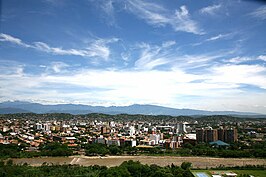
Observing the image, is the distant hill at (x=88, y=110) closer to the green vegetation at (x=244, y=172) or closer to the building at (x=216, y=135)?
the building at (x=216, y=135)

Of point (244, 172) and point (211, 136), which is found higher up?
point (211, 136)

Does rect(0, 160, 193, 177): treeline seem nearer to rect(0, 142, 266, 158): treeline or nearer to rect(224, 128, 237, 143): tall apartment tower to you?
rect(0, 142, 266, 158): treeline

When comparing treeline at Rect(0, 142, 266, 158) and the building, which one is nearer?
treeline at Rect(0, 142, 266, 158)

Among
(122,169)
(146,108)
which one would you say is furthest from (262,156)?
(146,108)

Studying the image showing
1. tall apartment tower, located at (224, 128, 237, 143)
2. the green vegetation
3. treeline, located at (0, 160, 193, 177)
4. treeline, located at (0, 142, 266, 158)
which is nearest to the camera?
treeline, located at (0, 160, 193, 177)

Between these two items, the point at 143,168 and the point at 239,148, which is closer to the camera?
the point at 143,168

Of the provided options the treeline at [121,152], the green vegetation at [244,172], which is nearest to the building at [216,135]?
the treeline at [121,152]

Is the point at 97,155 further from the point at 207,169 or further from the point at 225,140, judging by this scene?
the point at 225,140

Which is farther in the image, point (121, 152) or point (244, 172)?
point (121, 152)

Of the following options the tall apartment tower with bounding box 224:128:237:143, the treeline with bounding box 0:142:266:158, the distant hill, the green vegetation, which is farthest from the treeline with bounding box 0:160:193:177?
the distant hill

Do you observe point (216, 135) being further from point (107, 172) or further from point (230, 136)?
point (107, 172)

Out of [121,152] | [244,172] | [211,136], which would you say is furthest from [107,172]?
[211,136]
